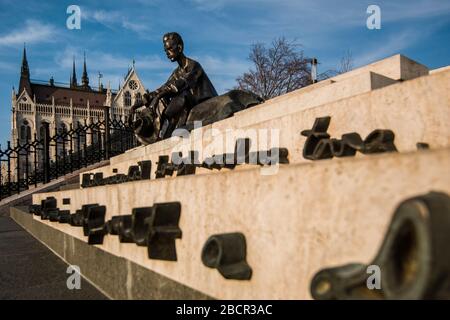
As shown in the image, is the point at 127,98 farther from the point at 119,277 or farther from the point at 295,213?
the point at 295,213

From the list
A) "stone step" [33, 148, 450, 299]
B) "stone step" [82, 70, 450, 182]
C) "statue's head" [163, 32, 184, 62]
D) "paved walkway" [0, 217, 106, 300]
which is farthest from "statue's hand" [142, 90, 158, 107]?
"stone step" [33, 148, 450, 299]

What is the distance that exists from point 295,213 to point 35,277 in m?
2.90

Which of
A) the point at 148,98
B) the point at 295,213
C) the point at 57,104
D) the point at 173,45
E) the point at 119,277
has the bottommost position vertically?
the point at 119,277

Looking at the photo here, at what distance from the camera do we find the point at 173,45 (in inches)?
245

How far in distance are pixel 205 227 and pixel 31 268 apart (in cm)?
281

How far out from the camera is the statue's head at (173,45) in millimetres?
6223

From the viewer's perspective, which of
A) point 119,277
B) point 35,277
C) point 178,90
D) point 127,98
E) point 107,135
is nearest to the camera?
point 119,277

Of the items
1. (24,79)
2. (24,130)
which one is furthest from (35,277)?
(24,79)

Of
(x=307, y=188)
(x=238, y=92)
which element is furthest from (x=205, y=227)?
(x=238, y=92)

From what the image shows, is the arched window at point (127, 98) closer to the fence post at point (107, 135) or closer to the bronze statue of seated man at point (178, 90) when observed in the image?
the fence post at point (107, 135)

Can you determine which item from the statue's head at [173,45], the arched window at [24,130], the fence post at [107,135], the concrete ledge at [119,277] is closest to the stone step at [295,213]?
the concrete ledge at [119,277]

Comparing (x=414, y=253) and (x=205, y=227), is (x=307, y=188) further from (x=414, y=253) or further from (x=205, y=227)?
(x=205, y=227)

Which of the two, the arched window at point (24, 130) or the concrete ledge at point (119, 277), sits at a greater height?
the arched window at point (24, 130)
